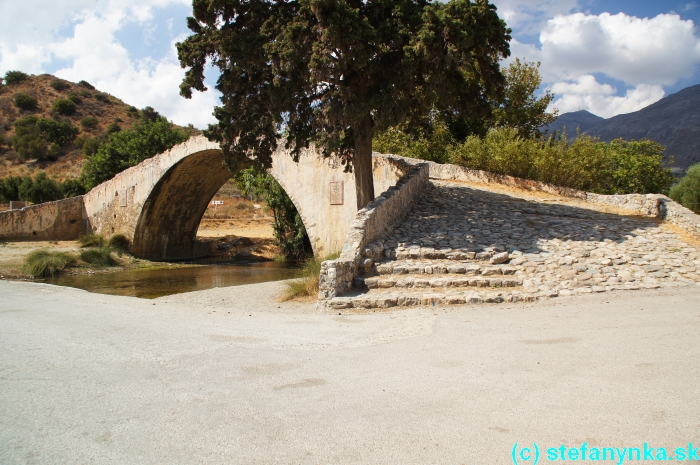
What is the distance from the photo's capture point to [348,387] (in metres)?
3.74

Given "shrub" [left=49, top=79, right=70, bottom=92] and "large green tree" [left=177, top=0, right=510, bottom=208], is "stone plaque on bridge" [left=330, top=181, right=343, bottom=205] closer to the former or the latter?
"large green tree" [left=177, top=0, right=510, bottom=208]

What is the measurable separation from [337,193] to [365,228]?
19.2ft

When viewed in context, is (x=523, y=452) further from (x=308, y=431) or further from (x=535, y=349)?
(x=535, y=349)

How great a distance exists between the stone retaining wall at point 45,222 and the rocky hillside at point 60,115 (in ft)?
59.8

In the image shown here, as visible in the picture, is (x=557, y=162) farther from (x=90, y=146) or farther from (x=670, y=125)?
(x=670, y=125)

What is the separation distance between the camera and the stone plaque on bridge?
14.9 metres

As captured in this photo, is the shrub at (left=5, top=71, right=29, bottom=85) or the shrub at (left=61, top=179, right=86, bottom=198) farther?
the shrub at (left=5, top=71, right=29, bottom=85)

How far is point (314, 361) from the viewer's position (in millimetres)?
4504

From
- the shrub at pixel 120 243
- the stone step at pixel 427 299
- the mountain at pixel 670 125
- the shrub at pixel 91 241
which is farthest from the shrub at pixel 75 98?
the mountain at pixel 670 125

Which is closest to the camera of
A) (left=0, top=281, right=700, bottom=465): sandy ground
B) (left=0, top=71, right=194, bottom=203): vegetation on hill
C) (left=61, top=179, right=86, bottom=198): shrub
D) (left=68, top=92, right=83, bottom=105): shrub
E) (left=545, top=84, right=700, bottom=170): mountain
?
(left=0, top=281, right=700, bottom=465): sandy ground

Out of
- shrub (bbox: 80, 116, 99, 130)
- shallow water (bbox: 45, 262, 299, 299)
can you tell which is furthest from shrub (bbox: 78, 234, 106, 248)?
shrub (bbox: 80, 116, 99, 130)

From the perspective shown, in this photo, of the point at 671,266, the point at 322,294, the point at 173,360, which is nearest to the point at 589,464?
the point at 173,360

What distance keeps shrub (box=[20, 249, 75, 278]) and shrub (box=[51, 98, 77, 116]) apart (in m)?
44.6

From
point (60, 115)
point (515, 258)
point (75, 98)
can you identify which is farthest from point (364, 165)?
point (75, 98)
